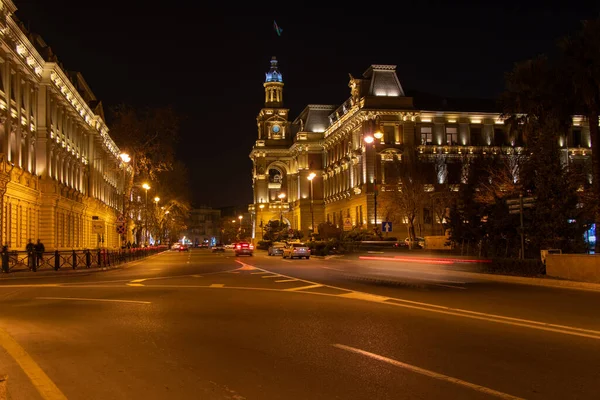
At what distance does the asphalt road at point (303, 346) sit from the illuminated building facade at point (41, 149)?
82.6 feet

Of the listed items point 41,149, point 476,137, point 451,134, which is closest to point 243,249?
point 41,149

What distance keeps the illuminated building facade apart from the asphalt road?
991 inches

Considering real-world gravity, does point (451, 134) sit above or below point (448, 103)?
below

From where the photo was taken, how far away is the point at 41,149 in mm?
47312

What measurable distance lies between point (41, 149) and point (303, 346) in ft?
143

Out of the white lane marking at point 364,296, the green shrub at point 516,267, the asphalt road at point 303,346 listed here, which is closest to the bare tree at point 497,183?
the green shrub at point 516,267

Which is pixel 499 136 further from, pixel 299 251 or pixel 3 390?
pixel 3 390

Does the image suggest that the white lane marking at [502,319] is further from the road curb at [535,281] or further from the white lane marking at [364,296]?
the road curb at [535,281]

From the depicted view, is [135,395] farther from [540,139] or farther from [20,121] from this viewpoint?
[20,121]

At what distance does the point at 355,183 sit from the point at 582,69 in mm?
56552

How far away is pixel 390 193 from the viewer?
69.6 m

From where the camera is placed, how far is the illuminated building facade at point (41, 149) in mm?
39188

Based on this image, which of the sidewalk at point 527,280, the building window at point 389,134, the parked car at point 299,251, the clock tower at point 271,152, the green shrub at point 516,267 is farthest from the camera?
the clock tower at point 271,152

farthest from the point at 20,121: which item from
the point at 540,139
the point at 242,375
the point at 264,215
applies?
the point at 264,215
